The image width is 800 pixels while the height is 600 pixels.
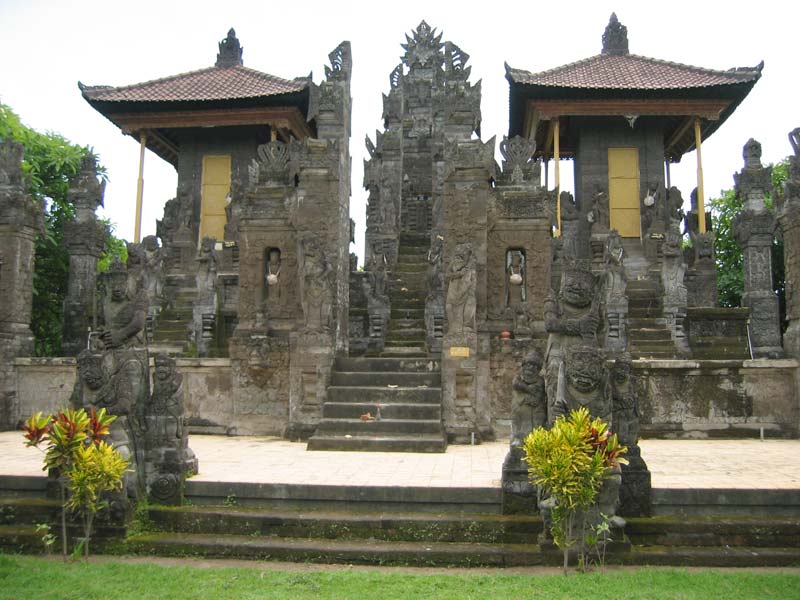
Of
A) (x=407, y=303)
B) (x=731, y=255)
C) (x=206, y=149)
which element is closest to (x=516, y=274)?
(x=407, y=303)

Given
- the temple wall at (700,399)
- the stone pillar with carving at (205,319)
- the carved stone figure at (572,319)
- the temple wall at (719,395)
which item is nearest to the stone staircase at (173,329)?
the stone pillar with carving at (205,319)

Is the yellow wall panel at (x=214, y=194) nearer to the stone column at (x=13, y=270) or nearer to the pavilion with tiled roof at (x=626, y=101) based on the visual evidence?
the pavilion with tiled roof at (x=626, y=101)

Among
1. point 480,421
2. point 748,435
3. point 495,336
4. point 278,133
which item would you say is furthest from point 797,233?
point 278,133

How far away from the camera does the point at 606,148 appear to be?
21.1 meters

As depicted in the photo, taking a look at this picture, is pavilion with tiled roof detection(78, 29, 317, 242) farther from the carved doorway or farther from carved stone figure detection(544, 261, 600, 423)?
carved stone figure detection(544, 261, 600, 423)

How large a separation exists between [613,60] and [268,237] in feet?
47.9

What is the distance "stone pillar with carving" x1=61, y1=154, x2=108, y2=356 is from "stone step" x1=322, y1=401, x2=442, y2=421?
7.05 m

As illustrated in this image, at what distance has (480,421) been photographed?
10.4m

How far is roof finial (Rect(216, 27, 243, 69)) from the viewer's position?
23844mm

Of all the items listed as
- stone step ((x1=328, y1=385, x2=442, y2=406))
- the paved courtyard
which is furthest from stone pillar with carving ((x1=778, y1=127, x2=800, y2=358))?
stone step ((x1=328, y1=385, x2=442, y2=406))

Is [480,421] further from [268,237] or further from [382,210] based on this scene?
[382,210]

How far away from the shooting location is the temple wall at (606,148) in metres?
20.9

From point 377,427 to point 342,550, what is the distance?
4.07m

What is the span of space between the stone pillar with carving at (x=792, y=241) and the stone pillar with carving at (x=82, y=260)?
12.9 m
